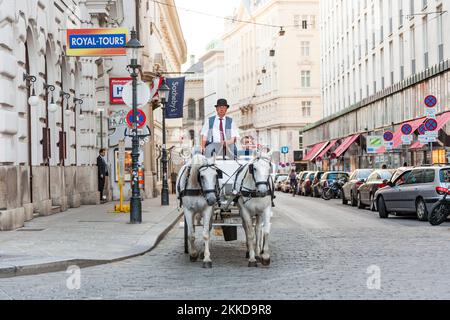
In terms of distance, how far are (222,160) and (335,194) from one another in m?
30.7

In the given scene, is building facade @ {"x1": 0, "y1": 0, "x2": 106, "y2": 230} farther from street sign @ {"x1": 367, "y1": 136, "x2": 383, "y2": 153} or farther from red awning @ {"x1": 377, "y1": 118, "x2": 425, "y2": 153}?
red awning @ {"x1": 377, "y1": 118, "x2": 425, "y2": 153}

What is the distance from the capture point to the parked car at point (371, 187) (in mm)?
30703

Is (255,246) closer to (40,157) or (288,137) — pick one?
(40,157)

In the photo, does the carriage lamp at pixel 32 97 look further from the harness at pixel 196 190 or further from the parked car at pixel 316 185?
the parked car at pixel 316 185

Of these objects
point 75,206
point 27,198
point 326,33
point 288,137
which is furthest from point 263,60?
point 27,198

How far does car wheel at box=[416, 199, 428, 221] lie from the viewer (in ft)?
77.7

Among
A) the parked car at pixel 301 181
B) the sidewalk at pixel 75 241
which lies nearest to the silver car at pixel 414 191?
the sidewalk at pixel 75 241

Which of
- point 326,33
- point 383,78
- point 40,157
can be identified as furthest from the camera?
point 326,33

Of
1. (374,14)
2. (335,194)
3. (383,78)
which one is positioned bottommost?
(335,194)

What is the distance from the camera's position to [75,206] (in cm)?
2956

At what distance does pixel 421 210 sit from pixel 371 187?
24.0 ft

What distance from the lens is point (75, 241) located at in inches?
651

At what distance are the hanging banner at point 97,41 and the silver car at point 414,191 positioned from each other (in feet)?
28.6

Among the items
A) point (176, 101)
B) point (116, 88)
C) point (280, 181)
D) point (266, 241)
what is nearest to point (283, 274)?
point (266, 241)
